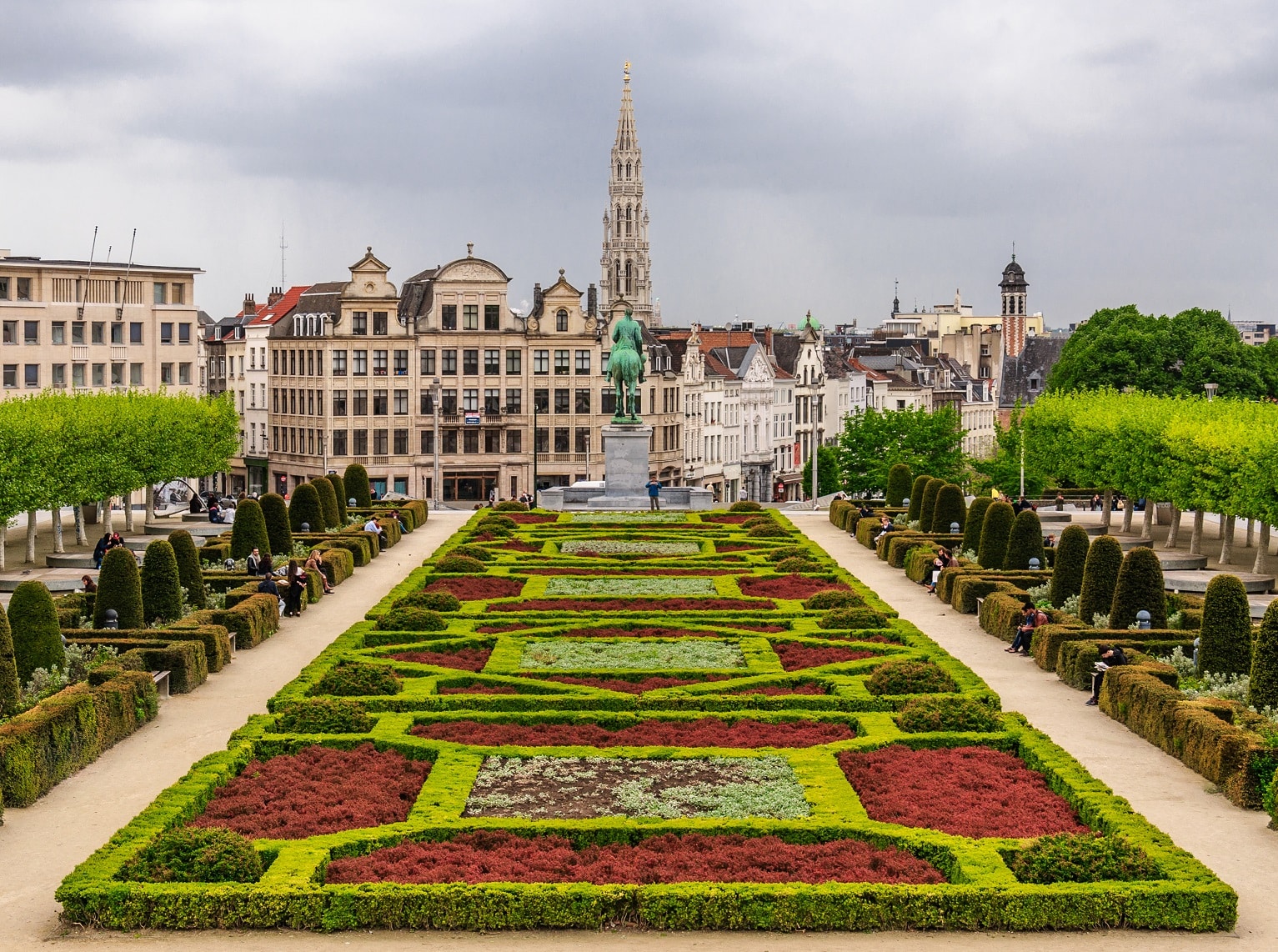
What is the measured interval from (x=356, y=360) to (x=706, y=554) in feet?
206

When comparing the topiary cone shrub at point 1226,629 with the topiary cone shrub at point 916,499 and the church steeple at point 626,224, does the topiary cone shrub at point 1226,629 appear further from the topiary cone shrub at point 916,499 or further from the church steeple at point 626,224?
the church steeple at point 626,224

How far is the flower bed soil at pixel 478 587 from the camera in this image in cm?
4488

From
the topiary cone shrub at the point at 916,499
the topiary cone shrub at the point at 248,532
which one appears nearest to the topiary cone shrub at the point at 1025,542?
the topiary cone shrub at the point at 916,499

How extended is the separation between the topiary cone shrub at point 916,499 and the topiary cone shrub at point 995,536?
1369cm

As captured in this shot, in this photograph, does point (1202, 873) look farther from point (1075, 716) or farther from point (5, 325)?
point (5, 325)

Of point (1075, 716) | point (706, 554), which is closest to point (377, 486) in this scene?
point (706, 554)

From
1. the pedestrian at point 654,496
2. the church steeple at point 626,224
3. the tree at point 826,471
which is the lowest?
the tree at point 826,471

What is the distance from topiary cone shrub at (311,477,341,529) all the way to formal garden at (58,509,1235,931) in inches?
923

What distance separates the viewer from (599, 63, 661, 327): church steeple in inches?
6220

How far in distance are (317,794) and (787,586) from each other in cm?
2339

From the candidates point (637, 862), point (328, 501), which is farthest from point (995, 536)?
point (637, 862)

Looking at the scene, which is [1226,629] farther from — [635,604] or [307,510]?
[307,510]

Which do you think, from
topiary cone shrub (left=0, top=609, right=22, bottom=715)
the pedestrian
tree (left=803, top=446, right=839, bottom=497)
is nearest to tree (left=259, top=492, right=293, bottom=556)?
the pedestrian

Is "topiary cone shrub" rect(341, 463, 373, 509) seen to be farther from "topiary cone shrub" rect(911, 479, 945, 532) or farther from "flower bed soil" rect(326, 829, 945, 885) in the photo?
"flower bed soil" rect(326, 829, 945, 885)
